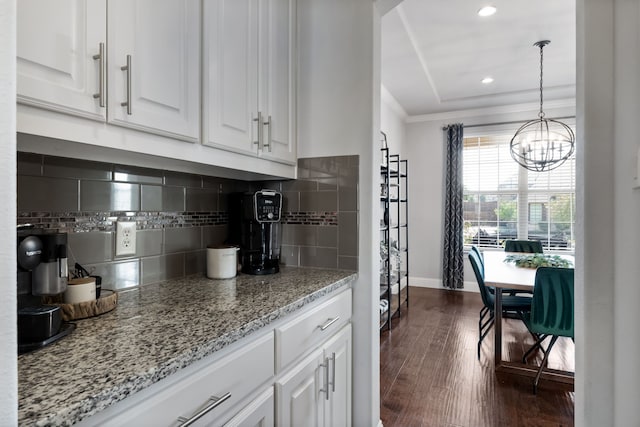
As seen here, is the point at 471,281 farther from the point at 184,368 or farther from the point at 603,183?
the point at 184,368

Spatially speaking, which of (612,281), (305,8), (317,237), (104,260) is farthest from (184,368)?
(305,8)

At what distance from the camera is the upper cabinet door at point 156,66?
93 centimetres

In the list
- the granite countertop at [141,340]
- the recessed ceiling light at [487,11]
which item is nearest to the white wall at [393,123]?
the recessed ceiling light at [487,11]

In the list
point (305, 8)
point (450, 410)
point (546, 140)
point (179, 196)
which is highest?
point (305, 8)

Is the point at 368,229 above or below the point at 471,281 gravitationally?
above

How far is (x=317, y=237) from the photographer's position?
1.75 meters

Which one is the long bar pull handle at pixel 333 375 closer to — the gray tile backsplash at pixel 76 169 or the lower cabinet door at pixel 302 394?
the lower cabinet door at pixel 302 394

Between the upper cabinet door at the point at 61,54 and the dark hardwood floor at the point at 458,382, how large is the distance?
6.64 ft

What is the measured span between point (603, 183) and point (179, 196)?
1611 millimetres

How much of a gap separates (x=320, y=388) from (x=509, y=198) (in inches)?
181

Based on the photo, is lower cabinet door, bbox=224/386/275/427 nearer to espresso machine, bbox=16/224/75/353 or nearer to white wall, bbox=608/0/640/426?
espresso machine, bbox=16/224/75/353

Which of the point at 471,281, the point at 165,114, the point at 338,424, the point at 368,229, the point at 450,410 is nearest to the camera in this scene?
the point at 165,114

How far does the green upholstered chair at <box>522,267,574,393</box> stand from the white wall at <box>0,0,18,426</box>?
2.45 metres

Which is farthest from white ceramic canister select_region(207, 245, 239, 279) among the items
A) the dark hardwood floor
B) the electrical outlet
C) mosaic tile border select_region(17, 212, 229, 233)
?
the dark hardwood floor
